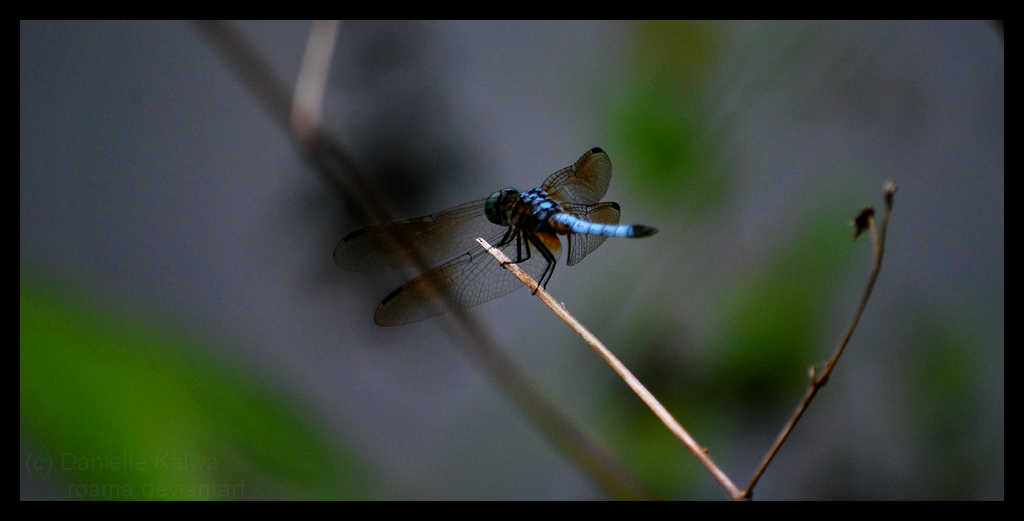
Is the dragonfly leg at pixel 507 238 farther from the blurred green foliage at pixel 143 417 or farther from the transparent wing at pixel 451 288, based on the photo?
the blurred green foliage at pixel 143 417

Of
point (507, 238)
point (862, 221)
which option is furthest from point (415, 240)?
point (862, 221)

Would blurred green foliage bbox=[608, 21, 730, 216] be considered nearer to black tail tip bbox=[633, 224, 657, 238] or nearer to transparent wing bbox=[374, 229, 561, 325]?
transparent wing bbox=[374, 229, 561, 325]

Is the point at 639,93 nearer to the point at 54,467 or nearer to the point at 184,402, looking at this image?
the point at 184,402

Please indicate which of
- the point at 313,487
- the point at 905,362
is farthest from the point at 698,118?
the point at 313,487

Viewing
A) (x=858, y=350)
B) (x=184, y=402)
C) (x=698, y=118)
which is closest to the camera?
(x=184, y=402)

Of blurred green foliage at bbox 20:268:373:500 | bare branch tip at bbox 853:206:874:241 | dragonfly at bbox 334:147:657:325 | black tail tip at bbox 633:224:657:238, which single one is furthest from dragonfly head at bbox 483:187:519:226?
bare branch tip at bbox 853:206:874:241

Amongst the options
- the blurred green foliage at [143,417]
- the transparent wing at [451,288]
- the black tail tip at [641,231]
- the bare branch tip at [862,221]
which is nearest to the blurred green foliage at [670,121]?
the transparent wing at [451,288]
